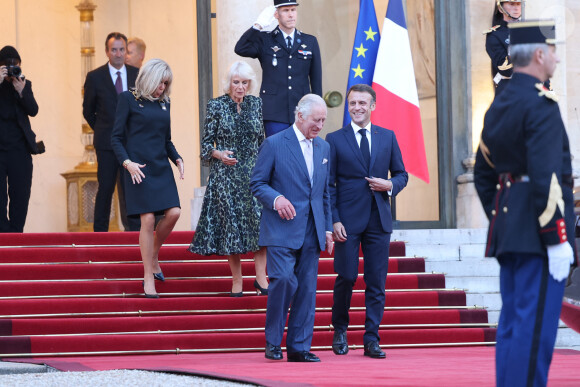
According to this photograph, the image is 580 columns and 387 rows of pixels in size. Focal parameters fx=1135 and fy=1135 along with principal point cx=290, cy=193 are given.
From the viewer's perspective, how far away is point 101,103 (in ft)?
34.6

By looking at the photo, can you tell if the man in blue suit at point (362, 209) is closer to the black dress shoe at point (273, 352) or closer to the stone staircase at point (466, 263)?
the black dress shoe at point (273, 352)

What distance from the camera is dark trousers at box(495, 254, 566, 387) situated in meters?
4.41

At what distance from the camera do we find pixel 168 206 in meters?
8.19

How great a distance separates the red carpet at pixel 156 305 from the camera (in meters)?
7.75

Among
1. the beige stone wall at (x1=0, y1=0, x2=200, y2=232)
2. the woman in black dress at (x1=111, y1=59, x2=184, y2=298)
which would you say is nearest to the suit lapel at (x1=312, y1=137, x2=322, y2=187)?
the woman in black dress at (x1=111, y1=59, x2=184, y2=298)

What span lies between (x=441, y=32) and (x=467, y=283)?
3453 millimetres

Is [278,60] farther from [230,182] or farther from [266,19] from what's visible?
[230,182]

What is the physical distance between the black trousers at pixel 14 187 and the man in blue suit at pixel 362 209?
370cm

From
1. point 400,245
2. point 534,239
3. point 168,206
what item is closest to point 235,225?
point 168,206

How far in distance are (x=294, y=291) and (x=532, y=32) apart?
9.06 feet

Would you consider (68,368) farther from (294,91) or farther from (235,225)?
(294,91)

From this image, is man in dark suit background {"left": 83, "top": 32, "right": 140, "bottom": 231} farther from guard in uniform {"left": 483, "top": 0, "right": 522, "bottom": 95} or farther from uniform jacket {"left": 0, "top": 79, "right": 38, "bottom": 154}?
guard in uniform {"left": 483, "top": 0, "right": 522, "bottom": 95}

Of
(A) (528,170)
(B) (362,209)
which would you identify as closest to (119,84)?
(B) (362,209)

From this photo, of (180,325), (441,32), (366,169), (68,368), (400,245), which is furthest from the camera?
(441,32)
